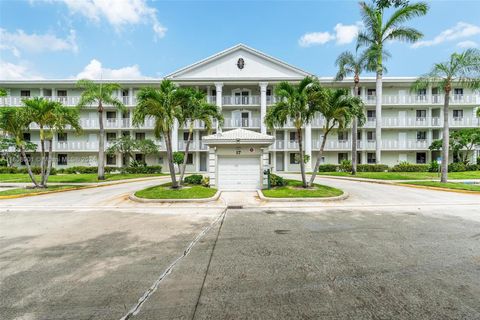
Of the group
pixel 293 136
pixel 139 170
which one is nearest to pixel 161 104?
pixel 139 170

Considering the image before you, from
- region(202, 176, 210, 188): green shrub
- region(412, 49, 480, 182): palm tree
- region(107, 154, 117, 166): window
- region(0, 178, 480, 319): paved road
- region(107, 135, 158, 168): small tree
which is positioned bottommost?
region(0, 178, 480, 319): paved road

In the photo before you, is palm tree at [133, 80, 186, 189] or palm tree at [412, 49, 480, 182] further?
palm tree at [412, 49, 480, 182]

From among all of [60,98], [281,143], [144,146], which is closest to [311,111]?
[281,143]

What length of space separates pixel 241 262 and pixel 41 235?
6.21m

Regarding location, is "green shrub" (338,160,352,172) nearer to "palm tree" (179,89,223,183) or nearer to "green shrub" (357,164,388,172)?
"green shrub" (357,164,388,172)

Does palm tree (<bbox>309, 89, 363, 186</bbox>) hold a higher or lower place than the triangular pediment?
lower

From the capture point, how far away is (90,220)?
8.30 metres

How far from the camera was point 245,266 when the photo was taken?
4578 mm

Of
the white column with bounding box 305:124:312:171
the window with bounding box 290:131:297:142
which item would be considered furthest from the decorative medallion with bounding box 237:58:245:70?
the white column with bounding box 305:124:312:171

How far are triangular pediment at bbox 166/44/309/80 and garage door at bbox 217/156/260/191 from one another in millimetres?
16921

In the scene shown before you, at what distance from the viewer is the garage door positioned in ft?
49.0

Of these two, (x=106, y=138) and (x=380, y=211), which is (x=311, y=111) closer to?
(x=380, y=211)

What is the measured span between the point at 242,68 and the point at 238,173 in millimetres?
18495

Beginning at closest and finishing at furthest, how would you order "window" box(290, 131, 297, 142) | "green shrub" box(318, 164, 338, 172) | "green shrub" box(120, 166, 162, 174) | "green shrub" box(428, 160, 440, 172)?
"green shrub" box(428, 160, 440, 172) → "green shrub" box(120, 166, 162, 174) → "green shrub" box(318, 164, 338, 172) → "window" box(290, 131, 297, 142)
